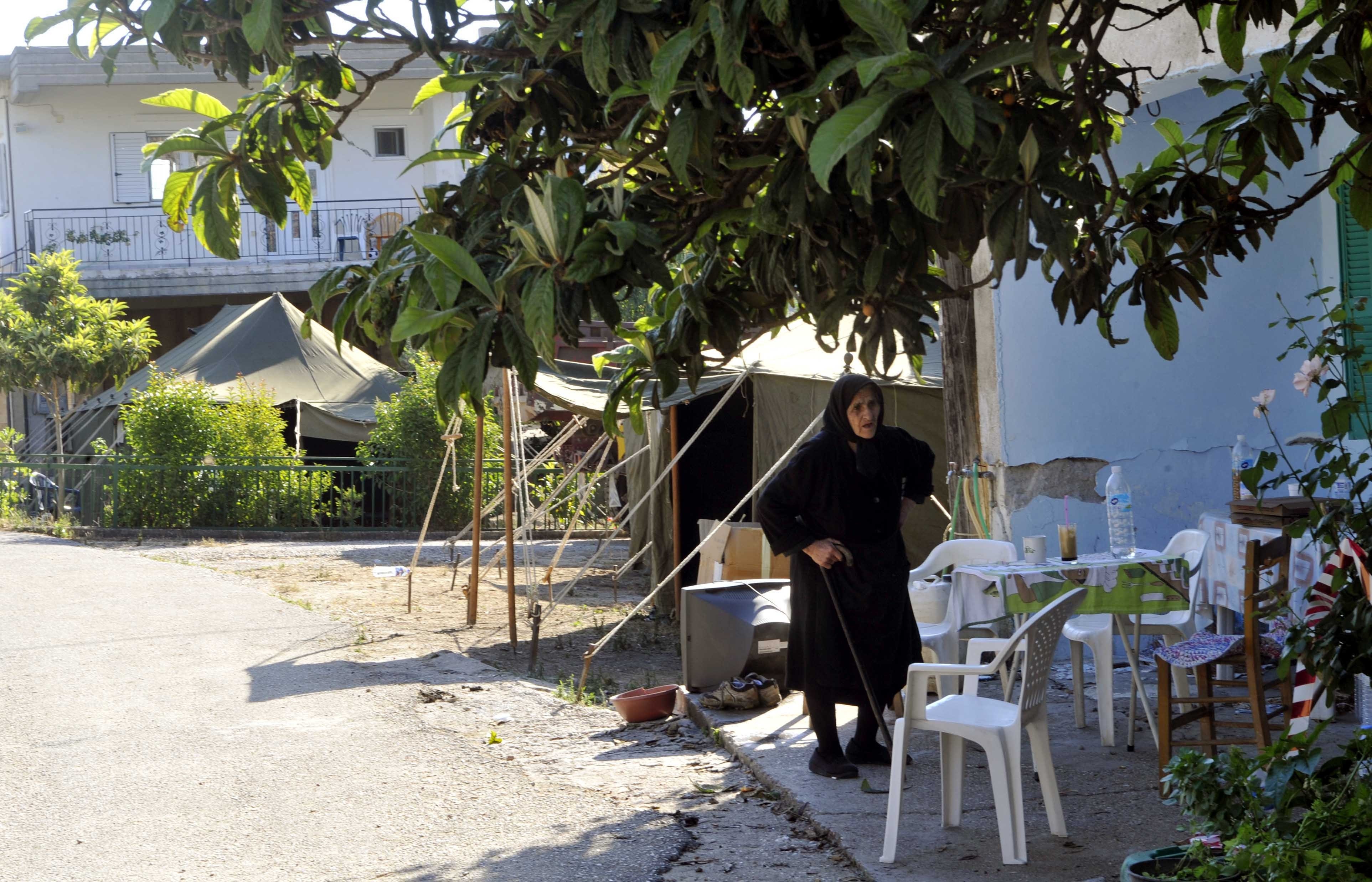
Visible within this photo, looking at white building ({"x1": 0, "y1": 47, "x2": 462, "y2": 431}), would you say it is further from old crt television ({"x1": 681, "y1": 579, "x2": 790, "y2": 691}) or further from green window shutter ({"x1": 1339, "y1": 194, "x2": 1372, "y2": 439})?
green window shutter ({"x1": 1339, "y1": 194, "x2": 1372, "y2": 439})

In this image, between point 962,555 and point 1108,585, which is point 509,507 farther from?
point 1108,585

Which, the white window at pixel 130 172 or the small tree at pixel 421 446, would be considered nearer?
the small tree at pixel 421 446

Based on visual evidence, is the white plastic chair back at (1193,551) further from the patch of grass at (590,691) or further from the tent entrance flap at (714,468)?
the tent entrance flap at (714,468)

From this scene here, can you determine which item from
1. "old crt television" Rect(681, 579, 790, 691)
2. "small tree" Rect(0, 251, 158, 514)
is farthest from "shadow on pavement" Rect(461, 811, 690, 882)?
"small tree" Rect(0, 251, 158, 514)

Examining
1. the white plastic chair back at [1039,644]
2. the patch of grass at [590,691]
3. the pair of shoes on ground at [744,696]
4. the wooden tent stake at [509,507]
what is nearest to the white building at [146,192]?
the wooden tent stake at [509,507]

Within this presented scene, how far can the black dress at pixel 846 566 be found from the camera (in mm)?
5691

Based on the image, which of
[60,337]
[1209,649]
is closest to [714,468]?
[1209,649]

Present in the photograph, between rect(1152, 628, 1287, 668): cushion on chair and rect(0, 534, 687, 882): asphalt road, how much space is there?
206 cm

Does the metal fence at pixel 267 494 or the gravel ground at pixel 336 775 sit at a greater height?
the metal fence at pixel 267 494

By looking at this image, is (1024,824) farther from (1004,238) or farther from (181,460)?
(181,460)

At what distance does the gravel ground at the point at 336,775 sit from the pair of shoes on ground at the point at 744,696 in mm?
260

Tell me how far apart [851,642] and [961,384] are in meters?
4.06

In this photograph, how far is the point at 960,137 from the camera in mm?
2121

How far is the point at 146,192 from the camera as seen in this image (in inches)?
1081
